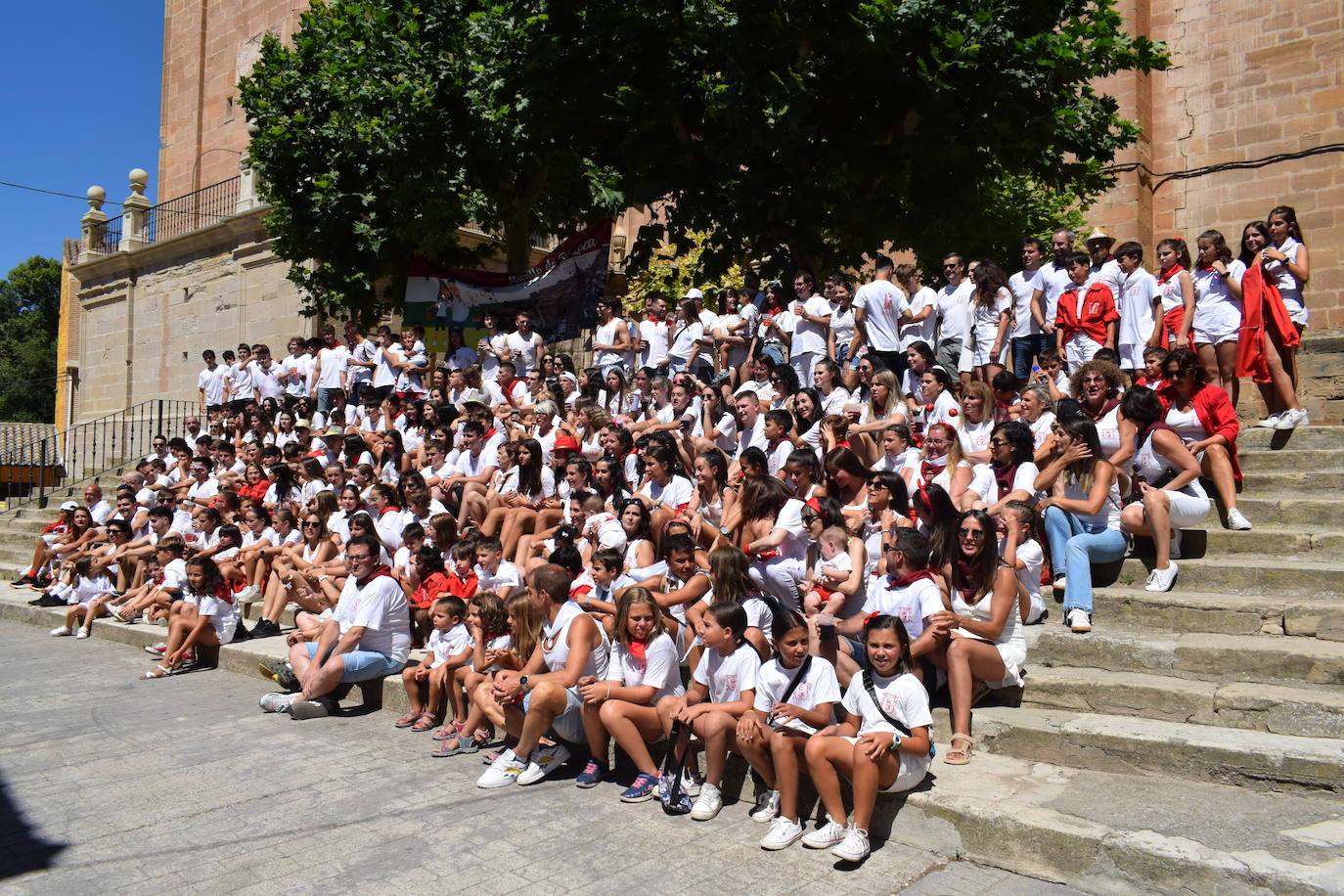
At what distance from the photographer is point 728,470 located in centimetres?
904

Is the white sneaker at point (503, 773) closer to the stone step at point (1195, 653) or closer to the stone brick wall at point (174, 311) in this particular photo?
the stone step at point (1195, 653)

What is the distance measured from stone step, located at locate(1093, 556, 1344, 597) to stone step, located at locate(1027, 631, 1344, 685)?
0.57m

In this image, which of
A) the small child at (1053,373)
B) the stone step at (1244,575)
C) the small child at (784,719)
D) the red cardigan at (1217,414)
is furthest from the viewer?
the small child at (1053,373)

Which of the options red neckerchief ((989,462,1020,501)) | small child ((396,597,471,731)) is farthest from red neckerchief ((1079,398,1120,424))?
small child ((396,597,471,731))

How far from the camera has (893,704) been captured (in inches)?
195

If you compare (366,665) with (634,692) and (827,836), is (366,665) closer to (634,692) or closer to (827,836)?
(634,692)

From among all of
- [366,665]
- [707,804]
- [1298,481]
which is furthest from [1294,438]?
[366,665]

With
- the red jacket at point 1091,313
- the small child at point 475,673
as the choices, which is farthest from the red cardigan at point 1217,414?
the small child at point 475,673

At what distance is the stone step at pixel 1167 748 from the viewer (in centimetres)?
467

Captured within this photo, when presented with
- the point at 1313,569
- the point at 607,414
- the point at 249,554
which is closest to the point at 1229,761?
the point at 1313,569

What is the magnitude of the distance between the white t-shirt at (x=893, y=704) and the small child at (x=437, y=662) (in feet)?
11.1

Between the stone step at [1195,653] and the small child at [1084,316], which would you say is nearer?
the stone step at [1195,653]

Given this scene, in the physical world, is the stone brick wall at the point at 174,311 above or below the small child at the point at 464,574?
above

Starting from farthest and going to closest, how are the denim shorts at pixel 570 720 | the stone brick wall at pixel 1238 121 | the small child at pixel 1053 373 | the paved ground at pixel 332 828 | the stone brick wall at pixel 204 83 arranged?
the stone brick wall at pixel 204 83, the stone brick wall at pixel 1238 121, the small child at pixel 1053 373, the denim shorts at pixel 570 720, the paved ground at pixel 332 828
